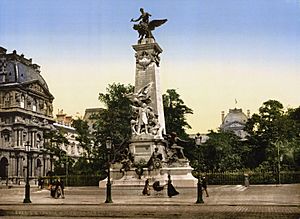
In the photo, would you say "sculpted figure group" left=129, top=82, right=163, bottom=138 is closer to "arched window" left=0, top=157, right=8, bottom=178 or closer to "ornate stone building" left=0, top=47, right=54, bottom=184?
"ornate stone building" left=0, top=47, right=54, bottom=184

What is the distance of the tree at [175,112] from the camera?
4869cm

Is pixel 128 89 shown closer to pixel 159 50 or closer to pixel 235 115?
pixel 159 50

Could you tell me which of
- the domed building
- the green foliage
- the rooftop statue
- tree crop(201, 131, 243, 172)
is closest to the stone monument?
the rooftop statue

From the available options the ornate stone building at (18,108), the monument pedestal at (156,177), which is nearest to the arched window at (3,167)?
the ornate stone building at (18,108)

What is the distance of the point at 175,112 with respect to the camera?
49.7m

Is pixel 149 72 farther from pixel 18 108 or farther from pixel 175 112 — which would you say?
pixel 175 112

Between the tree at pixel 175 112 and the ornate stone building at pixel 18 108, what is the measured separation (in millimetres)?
12293

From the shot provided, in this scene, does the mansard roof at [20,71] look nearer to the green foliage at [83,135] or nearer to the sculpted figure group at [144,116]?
the sculpted figure group at [144,116]

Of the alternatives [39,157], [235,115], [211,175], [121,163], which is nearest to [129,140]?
[121,163]

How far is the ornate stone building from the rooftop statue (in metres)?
6.58

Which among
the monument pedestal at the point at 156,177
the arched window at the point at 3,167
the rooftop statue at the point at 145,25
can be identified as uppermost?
the rooftop statue at the point at 145,25

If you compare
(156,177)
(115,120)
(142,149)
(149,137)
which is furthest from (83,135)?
(156,177)

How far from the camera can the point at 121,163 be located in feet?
92.0

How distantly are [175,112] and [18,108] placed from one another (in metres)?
21.4
